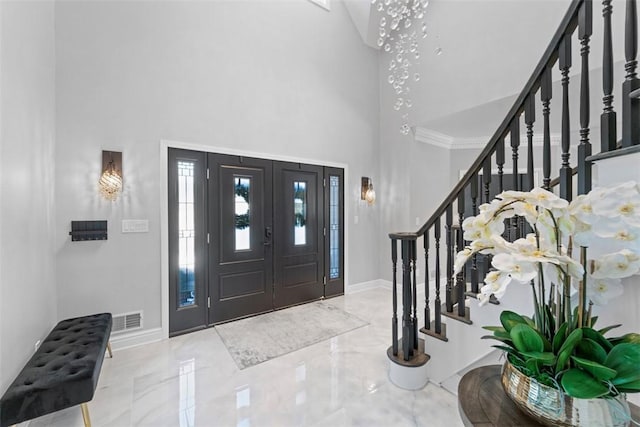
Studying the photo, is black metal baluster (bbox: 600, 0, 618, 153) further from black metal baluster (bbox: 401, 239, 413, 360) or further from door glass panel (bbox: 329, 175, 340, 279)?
door glass panel (bbox: 329, 175, 340, 279)

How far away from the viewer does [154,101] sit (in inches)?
120

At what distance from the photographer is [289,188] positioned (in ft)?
13.3

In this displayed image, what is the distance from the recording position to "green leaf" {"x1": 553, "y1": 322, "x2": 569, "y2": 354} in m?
Result: 0.78

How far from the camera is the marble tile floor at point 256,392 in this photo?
188 cm

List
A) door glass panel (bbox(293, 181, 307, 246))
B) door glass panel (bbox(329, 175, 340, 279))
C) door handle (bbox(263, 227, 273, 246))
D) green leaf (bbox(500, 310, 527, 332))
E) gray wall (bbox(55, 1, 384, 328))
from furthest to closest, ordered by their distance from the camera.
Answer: door glass panel (bbox(329, 175, 340, 279))
door glass panel (bbox(293, 181, 307, 246))
door handle (bbox(263, 227, 273, 246))
gray wall (bbox(55, 1, 384, 328))
green leaf (bbox(500, 310, 527, 332))

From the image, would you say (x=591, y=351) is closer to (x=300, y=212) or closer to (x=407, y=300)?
(x=407, y=300)

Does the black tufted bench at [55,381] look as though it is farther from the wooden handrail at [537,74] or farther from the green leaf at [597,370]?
the wooden handrail at [537,74]

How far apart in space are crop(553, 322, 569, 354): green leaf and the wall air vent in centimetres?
347

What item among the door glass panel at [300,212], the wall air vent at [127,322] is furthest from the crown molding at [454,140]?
the wall air vent at [127,322]

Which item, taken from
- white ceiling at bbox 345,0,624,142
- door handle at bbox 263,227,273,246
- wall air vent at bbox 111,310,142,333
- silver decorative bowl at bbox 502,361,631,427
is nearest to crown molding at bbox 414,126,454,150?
white ceiling at bbox 345,0,624,142

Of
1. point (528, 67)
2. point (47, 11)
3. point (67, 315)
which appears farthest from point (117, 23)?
point (528, 67)

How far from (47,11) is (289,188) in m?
2.93

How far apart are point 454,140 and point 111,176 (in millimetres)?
5485

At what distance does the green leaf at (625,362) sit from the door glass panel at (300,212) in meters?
3.63
